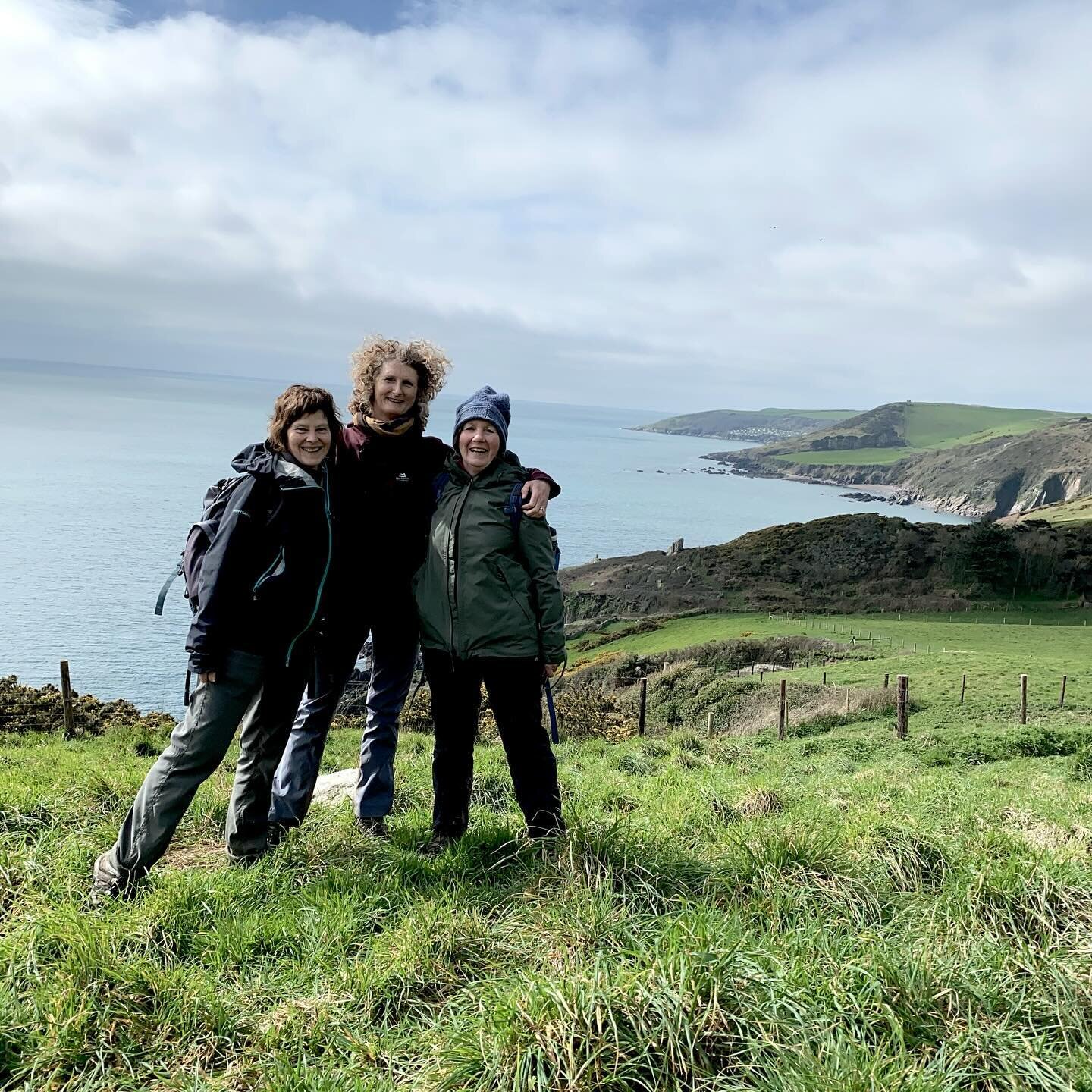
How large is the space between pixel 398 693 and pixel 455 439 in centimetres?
157

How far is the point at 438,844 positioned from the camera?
4.27 m

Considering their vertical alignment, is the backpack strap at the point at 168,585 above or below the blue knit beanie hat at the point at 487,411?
below

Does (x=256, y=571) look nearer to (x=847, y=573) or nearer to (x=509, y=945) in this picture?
(x=509, y=945)

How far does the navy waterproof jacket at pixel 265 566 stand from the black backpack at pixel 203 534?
0.16 feet

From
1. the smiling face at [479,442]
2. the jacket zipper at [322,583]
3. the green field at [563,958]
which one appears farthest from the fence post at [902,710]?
the jacket zipper at [322,583]

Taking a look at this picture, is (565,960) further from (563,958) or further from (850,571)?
(850,571)

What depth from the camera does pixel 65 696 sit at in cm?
1500

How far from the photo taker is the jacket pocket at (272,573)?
3855 mm

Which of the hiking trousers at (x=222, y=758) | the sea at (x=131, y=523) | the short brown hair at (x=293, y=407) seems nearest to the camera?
the hiking trousers at (x=222, y=758)

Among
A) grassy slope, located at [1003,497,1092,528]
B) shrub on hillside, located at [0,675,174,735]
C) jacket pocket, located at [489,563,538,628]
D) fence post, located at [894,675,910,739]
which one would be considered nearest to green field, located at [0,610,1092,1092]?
jacket pocket, located at [489,563,538,628]

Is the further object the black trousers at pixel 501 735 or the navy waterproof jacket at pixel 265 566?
A: the black trousers at pixel 501 735

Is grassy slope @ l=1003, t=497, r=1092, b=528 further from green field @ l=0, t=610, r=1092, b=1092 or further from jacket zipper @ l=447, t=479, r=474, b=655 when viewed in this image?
jacket zipper @ l=447, t=479, r=474, b=655

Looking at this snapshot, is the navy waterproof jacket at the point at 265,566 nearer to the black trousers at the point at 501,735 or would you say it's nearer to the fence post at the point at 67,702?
the black trousers at the point at 501,735

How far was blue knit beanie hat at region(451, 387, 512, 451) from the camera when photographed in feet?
13.9
